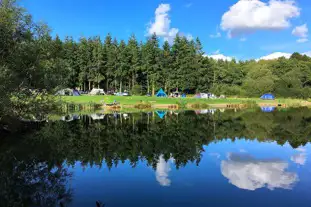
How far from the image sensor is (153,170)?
526 inches

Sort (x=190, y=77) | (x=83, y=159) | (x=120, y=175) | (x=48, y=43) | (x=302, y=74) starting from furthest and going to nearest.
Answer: (x=302, y=74) < (x=190, y=77) < (x=48, y=43) < (x=83, y=159) < (x=120, y=175)

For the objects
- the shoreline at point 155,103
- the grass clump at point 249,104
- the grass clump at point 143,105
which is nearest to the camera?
the shoreline at point 155,103

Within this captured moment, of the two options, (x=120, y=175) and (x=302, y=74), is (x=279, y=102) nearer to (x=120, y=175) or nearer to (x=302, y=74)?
(x=302, y=74)

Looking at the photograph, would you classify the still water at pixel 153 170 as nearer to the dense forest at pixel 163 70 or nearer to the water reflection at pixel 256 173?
the water reflection at pixel 256 173

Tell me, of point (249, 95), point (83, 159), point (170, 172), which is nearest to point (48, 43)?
point (83, 159)

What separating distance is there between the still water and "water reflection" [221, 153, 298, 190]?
4cm

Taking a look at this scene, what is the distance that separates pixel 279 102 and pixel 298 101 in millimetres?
5376

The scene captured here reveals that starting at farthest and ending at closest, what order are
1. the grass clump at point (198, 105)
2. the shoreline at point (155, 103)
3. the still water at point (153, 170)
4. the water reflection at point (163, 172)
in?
1. the grass clump at point (198, 105)
2. the shoreline at point (155, 103)
3. the water reflection at point (163, 172)
4. the still water at point (153, 170)

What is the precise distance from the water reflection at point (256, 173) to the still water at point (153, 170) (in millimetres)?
38

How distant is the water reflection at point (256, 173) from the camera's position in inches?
453

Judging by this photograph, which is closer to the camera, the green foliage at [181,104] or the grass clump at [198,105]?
the green foliage at [181,104]

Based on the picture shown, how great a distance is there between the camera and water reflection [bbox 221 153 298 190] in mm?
11495

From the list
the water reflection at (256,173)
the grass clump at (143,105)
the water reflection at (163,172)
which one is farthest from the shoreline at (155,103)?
the water reflection at (256,173)

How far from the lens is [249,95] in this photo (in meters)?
83.6
